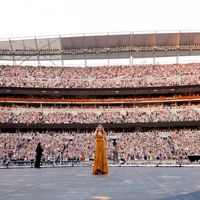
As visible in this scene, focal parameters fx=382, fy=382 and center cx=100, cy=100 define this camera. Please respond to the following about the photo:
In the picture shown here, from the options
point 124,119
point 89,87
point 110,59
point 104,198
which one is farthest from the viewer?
point 110,59

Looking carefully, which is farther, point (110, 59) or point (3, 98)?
point (110, 59)

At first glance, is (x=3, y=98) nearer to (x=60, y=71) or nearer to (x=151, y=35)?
(x=60, y=71)

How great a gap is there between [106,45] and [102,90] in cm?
812

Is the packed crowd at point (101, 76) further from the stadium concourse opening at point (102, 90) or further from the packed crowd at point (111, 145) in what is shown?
the packed crowd at point (111, 145)

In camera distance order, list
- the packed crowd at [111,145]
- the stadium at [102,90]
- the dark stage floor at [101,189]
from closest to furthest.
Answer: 1. the dark stage floor at [101,189]
2. the packed crowd at [111,145]
3. the stadium at [102,90]

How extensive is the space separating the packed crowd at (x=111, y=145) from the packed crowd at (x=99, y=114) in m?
2.57

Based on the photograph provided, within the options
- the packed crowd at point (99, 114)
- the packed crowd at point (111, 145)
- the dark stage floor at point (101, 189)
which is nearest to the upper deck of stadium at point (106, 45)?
the packed crowd at point (99, 114)

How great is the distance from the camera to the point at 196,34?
65750 millimetres

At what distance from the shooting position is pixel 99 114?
6481cm

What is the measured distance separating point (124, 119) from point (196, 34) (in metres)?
19.5

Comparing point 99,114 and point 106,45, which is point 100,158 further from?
point 106,45

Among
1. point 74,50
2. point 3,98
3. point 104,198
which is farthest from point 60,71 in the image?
point 104,198

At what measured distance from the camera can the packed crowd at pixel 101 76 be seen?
2655 inches

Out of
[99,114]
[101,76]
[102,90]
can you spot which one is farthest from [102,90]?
[101,76]
